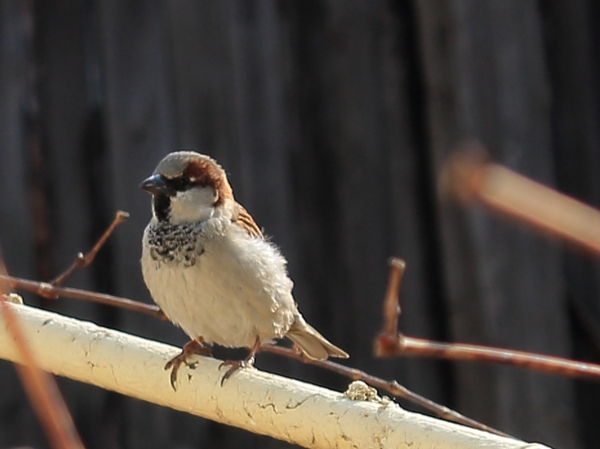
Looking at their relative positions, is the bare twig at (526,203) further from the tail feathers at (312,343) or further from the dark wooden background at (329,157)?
the dark wooden background at (329,157)

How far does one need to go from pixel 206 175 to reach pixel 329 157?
0.65 metres

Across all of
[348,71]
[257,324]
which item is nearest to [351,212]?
[348,71]

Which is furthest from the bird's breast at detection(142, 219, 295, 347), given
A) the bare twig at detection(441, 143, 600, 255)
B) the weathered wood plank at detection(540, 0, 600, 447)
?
the bare twig at detection(441, 143, 600, 255)

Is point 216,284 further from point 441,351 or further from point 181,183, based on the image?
point 441,351

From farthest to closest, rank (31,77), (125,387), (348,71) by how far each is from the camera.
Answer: (348,71), (31,77), (125,387)

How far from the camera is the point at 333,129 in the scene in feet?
8.66

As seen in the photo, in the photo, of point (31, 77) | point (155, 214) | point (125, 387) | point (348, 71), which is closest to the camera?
point (125, 387)

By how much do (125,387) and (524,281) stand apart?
1.38m

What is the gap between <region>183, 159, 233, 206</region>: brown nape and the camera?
2.07m

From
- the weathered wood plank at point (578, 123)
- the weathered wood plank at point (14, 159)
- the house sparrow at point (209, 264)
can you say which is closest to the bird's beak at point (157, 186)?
the house sparrow at point (209, 264)

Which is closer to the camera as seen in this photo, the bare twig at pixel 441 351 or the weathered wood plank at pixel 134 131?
the bare twig at pixel 441 351

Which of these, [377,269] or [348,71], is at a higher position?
[348,71]

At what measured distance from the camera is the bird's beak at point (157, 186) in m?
2.00

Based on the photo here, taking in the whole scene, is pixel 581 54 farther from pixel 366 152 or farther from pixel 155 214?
pixel 155 214
